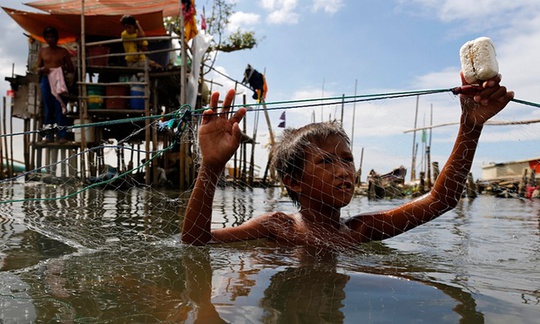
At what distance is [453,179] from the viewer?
2715 millimetres

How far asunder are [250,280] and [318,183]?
0.83 m

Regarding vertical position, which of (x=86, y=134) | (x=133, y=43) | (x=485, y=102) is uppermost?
(x=133, y=43)

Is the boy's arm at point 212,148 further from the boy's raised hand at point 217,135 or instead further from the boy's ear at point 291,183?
A: the boy's ear at point 291,183

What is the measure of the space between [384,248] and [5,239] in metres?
2.69

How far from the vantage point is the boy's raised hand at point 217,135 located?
2.51 metres

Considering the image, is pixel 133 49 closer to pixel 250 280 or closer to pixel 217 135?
pixel 217 135

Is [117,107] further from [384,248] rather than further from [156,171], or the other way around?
[384,248]

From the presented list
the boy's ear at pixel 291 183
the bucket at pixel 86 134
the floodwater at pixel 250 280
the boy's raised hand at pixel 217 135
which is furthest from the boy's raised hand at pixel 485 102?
the bucket at pixel 86 134

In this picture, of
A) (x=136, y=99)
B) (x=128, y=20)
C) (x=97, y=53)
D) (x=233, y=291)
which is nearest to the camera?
(x=233, y=291)

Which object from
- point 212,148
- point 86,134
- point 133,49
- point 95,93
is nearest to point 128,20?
point 133,49

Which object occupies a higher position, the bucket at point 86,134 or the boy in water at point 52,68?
the boy in water at point 52,68

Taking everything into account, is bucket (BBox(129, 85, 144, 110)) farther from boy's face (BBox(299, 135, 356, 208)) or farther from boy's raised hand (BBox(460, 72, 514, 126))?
boy's raised hand (BBox(460, 72, 514, 126))

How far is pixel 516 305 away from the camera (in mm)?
1691

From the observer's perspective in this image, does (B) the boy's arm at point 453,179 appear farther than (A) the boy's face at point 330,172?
No
